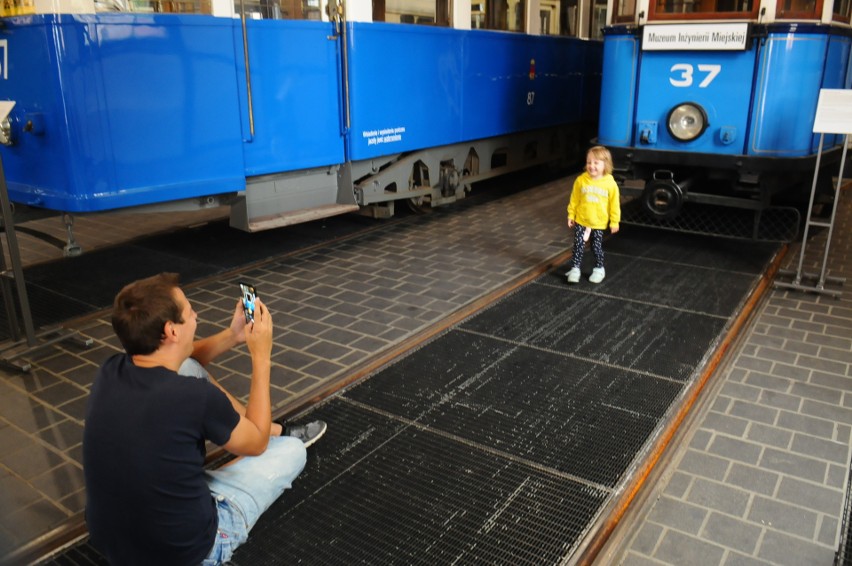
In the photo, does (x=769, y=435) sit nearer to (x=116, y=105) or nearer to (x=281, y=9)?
(x=116, y=105)

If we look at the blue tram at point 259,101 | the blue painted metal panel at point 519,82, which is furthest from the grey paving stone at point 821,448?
the blue painted metal panel at point 519,82

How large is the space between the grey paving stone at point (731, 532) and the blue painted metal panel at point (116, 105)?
448 cm

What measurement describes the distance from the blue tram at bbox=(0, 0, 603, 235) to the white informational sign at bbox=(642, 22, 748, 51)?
7.92 ft

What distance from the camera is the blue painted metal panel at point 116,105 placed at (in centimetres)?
496

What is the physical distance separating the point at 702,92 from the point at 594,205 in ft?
5.93

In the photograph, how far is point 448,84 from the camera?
8.37 metres

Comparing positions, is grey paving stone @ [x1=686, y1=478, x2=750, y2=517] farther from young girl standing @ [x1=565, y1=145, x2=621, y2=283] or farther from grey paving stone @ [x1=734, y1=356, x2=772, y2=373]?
young girl standing @ [x1=565, y1=145, x2=621, y2=283]

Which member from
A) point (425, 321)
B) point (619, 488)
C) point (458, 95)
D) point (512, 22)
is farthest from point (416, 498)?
point (512, 22)

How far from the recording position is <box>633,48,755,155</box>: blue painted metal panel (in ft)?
21.4

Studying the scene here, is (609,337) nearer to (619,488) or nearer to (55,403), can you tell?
(619,488)

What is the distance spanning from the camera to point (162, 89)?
541 centimetres

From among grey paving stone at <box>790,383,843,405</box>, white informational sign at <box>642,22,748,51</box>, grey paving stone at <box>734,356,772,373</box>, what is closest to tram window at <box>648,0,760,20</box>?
white informational sign at <box>642,22,748,51</box>

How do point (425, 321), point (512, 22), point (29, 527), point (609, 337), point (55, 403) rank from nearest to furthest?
point (29, 527) → point (55, 403) → point (609, 337) → point (425, 321) → point (512, 22)

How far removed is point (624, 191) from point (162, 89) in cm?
451
